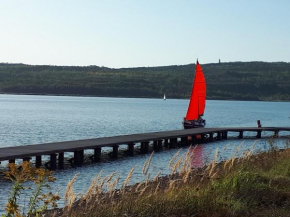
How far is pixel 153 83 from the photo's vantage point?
18350cm

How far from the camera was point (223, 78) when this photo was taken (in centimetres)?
17925

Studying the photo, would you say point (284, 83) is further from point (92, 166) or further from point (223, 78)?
point (92, 166)

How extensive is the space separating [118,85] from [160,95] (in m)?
14.3

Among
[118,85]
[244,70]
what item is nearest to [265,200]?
[118,85]

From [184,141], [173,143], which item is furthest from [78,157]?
[184,141]

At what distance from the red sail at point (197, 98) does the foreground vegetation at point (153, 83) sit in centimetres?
12367

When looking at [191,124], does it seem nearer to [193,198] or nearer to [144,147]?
[144,147]

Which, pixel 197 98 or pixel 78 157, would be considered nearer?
pixel 78 157

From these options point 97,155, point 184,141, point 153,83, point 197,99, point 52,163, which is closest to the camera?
→ point 52,163

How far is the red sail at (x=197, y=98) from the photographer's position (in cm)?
4981

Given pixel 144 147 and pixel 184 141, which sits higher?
pixel 144 147

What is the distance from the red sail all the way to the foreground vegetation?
124 meters

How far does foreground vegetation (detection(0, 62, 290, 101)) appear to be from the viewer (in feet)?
578

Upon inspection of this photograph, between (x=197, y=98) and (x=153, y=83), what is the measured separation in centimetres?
13365
